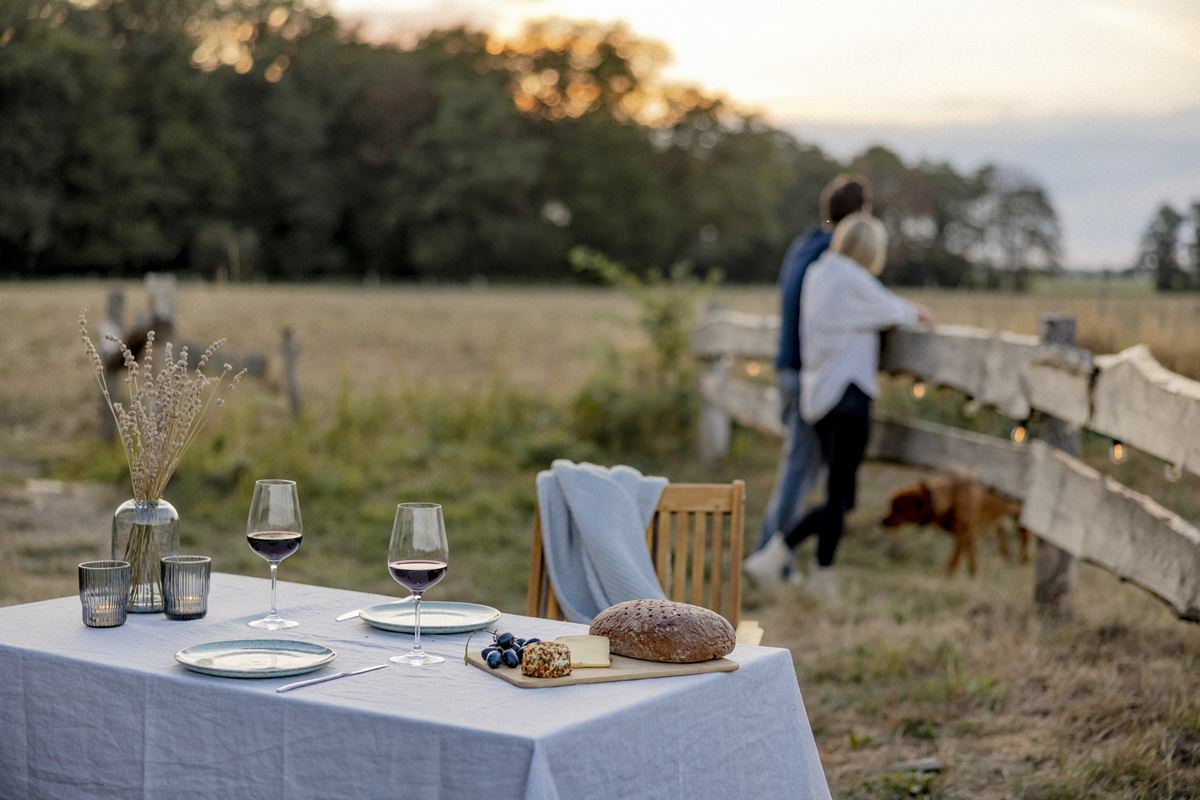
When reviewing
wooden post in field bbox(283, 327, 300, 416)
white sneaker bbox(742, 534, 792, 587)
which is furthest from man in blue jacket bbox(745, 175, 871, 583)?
wooden post in field bbox(283, 327, 300, 416)

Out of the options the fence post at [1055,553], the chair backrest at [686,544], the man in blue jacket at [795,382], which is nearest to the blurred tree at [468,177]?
the man in blue jacket at [795,382]

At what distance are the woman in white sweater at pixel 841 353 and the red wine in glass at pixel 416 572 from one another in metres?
4.28

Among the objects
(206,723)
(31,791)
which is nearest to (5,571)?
(31,791)

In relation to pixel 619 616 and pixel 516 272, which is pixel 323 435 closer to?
pixel 619 616

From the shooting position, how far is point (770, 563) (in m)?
6.55

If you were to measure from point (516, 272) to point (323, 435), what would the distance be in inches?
1475

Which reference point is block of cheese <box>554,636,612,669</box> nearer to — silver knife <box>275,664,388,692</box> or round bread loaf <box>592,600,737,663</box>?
round bread loaf <box>592,600,737,663</box>

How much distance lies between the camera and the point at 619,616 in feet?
7.87

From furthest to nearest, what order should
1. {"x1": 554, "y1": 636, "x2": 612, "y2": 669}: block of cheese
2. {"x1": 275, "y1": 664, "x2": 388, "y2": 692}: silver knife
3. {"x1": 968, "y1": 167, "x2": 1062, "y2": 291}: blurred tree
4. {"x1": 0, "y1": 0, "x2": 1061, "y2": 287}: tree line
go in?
{"x1": 0, "y1": 0, "x2": 1061, "y2": 287}: tree line, {"x1": 968, "y1": 167, "x2": 1062, "y2": 291}: blurred tree, {"x1": 554, "y1": 636, "x2": 612, "y2": 669}: block of cheese, {"x1": 275, "y1": 664, "x2": 388, "y2": 692}: silver knife

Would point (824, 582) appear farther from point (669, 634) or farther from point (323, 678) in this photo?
point (323, 678)

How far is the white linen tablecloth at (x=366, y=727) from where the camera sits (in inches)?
75.9

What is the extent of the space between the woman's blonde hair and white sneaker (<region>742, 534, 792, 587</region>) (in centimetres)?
149

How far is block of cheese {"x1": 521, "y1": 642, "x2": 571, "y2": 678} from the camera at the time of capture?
2166 mm

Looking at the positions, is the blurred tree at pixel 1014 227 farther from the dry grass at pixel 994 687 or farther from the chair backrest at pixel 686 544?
the chair backrest at pixel 686 544
